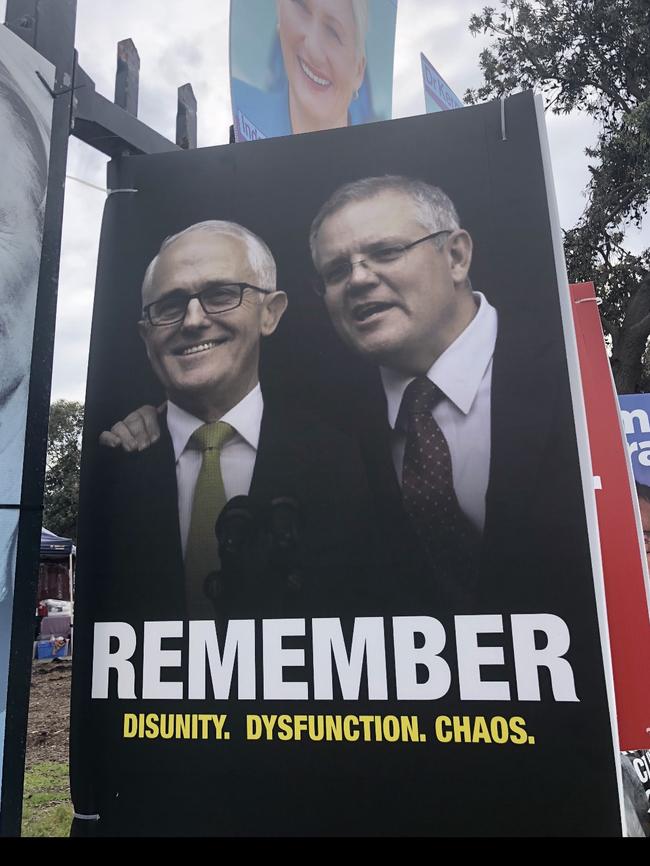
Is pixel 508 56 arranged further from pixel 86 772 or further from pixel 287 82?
pixel 86 772

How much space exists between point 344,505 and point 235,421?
0.35m

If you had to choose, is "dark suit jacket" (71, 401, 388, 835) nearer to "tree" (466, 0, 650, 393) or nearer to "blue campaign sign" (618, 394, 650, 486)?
"blue campaign sign" (618, 394, 650, 486)

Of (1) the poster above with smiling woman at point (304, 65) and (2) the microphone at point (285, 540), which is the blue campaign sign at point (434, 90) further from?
(2) the microphone at point (285, 540)

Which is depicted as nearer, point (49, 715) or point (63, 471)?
point (49, 715)

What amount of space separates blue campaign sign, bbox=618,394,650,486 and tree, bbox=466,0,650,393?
5.95 meters

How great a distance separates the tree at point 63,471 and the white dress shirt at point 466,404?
24647 millimetres

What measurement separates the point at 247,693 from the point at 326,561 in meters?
0.35

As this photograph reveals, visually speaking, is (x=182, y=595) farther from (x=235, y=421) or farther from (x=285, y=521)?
(x=235, y=421)

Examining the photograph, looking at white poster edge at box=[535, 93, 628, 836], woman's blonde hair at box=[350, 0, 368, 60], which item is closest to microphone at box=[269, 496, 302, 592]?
Result: white poster edge at box=[535, 93, 628, 836]

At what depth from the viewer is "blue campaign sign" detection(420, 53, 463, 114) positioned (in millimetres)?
4227

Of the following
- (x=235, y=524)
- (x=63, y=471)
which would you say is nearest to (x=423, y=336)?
(x=235, y=524)

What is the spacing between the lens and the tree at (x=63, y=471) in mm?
25812

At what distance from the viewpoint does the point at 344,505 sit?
1.78 metres

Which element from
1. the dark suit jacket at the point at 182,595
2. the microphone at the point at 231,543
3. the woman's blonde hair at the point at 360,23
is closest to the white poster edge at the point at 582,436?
the dark suit jacket at the point at 182,595
